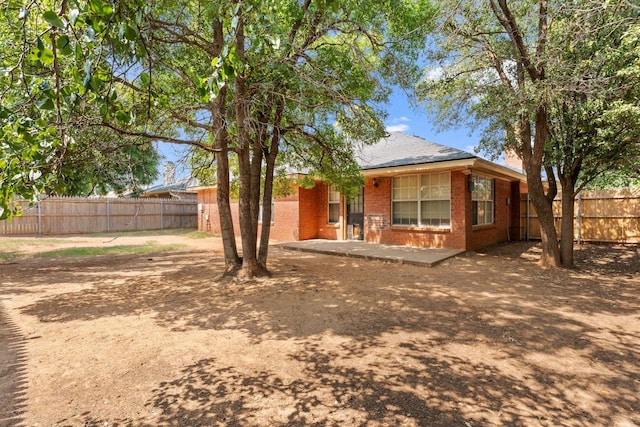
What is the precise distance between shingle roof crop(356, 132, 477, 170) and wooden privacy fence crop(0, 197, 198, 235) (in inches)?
398

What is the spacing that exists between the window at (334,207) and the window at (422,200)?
275 centimetres

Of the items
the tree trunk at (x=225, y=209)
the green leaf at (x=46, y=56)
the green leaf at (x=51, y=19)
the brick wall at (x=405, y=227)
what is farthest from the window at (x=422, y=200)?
the green leaf at (x=51, y=19)

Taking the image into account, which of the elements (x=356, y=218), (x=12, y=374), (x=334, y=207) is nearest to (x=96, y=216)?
(x=334, y=207)

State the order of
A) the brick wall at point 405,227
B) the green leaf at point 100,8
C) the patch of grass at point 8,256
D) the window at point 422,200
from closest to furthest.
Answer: the green leaf at point 100,8
the patch of grass at point 8,256
the brick wall at point 405,227
the window at point 422,200

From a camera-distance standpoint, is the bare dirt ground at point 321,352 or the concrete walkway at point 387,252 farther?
the concrete walkway at point 387,252

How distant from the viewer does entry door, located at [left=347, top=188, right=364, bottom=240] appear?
13.1 m

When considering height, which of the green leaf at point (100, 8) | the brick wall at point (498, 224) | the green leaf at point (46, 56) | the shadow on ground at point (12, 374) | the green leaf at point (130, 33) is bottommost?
the shadow on ground at point (12, 374)

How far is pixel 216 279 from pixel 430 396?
17.1 ft

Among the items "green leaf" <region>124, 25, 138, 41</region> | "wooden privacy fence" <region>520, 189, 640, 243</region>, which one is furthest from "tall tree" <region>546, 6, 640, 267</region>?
"green leaf" <region>124, 25, 138, 41</region>

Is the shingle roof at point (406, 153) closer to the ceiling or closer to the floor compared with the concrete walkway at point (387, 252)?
closer to the ceiling

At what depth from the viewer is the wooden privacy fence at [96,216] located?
642 inches

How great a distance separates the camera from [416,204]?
11.5 metres

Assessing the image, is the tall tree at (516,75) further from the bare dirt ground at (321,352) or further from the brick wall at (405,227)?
the bare dirt ground at (321,352)

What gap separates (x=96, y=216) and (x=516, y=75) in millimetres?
20176
